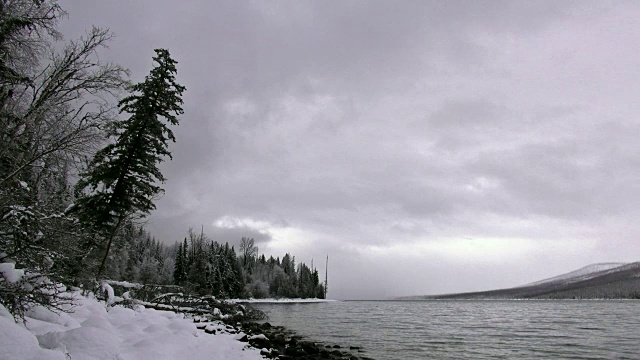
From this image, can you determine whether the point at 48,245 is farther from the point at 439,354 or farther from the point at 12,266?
the point at 439,354

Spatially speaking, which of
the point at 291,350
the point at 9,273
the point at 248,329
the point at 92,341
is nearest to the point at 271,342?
the point at 291,350

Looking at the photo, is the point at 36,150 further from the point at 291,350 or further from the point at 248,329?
the point at 248,329

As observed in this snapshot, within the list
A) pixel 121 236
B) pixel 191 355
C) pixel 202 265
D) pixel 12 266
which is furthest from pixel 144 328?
pixel 202 265

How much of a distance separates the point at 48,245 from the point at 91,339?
222 centimetres

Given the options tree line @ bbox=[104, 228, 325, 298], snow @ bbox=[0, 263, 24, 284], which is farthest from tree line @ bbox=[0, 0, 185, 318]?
tree line @ bbox=[104, 228, 325, 298]

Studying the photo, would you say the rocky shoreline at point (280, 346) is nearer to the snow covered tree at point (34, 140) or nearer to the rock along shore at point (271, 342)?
the rock along shore at point (271, 342)

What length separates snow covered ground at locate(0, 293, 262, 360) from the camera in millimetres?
5059

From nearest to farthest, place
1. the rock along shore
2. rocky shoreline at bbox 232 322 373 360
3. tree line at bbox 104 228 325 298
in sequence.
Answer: rocky shoreline at bbox 232 322 373 360 < the rock along shore < tree line at bbox 104 228 325 298

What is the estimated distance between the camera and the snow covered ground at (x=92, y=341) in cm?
506

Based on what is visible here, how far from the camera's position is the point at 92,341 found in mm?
6402

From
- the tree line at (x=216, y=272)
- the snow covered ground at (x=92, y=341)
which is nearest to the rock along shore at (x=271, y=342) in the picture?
the snow covered ground at (x=92, y=341)

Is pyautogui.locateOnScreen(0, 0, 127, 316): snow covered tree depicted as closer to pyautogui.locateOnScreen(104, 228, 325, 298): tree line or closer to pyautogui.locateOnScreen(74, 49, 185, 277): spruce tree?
pyautogui.locateOnScreen(74, 49, 185, 277): spruce tree

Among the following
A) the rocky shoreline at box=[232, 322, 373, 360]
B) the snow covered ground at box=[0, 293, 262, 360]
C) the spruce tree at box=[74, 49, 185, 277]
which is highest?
the spruce tree at box=[74, 49, 185, 277]

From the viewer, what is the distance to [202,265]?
73750mm
